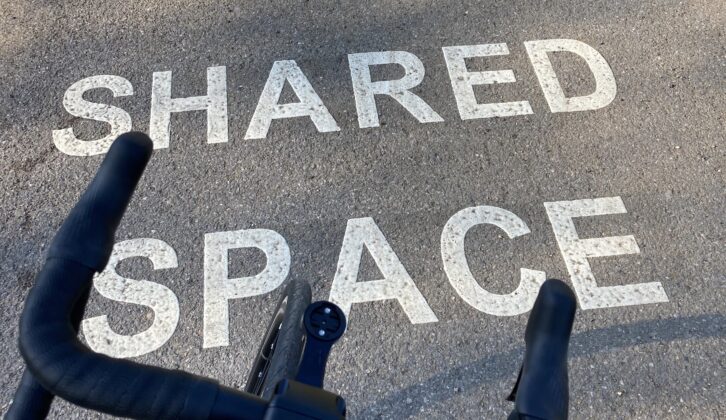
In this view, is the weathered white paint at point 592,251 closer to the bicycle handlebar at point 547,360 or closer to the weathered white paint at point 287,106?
the weathered white paint at point 287,106

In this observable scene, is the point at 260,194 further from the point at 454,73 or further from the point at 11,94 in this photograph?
the point at 11,94

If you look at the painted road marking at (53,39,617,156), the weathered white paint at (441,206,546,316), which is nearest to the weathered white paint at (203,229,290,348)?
the painted road marking at (53,39,617,156)

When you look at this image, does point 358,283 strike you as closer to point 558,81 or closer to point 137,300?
point 137,300

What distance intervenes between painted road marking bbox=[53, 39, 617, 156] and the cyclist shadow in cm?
128

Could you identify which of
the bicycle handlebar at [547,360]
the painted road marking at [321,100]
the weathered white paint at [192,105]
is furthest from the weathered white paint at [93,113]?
the bicycle handlebar at [547,360]

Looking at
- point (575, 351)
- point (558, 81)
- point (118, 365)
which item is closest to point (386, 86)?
point (558, 81)

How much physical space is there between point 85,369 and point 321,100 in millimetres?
2767

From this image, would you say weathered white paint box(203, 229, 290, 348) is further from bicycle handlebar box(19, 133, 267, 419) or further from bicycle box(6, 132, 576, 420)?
bicycle handlebar box(19, 133, 267, 419)

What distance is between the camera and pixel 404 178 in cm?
326

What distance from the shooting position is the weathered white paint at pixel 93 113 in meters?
3.36

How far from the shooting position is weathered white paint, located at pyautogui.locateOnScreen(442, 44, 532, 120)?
11.6 ft

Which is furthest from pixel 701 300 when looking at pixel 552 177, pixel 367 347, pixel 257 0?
pixel 257 0

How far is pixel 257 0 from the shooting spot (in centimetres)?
407

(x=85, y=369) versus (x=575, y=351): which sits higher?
(x=85, y=369)
